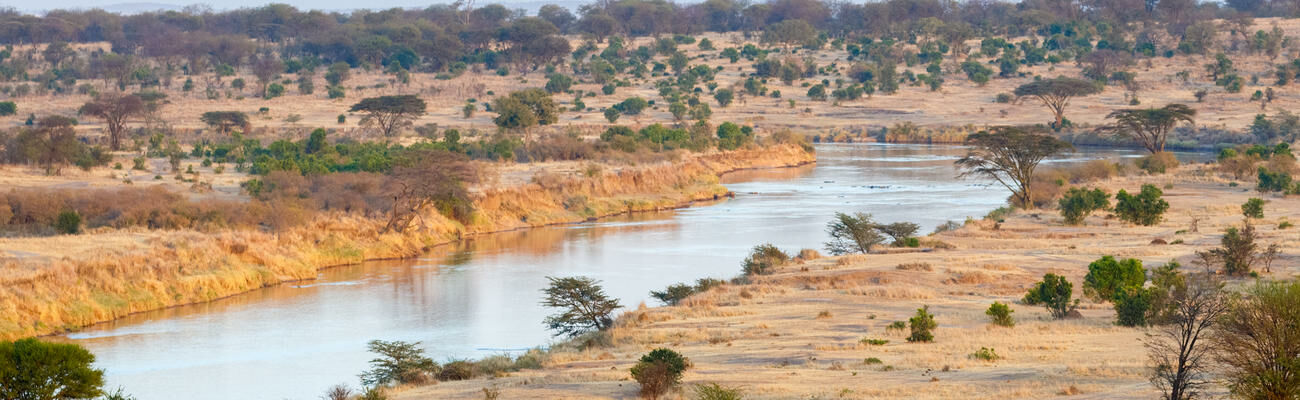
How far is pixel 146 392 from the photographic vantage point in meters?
23.5

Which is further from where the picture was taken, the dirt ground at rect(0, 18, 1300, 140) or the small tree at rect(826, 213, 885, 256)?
the dirt ground at rect(0, 18, 1300, 140)

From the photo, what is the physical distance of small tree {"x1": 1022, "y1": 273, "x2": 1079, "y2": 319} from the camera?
82.3 ft

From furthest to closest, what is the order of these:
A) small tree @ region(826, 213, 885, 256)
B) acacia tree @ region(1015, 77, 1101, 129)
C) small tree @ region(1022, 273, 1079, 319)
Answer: acacia tree @ region(1015, 77, 1101, 129) < small tree @ region(826, 213, 885, 256) < small tree @ region(1022, 273, 1079, 319)

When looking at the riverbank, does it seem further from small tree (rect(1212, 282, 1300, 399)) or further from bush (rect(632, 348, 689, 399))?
small tree (rect(1212, 282, 1300, 399))

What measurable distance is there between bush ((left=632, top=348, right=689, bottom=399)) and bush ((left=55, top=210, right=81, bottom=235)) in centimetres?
2484

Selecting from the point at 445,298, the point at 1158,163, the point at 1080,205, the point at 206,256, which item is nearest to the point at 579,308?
the point at 445,298

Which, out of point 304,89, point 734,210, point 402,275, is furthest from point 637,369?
point 304,89

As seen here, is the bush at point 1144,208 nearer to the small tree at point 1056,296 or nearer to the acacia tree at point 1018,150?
the acacia tree at point 1018,150

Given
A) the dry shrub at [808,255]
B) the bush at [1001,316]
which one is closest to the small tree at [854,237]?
the dry shrub at [808,255]

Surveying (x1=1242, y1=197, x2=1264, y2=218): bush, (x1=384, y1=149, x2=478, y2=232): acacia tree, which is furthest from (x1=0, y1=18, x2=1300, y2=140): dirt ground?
(x1=1242, y1=197, x2=1264, y2=218): bush

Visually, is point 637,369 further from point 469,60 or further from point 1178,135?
point 469,60

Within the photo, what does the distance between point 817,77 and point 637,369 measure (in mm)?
99873

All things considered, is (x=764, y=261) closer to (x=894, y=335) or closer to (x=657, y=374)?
(x=894, y=335)

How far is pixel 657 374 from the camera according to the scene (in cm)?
1766
